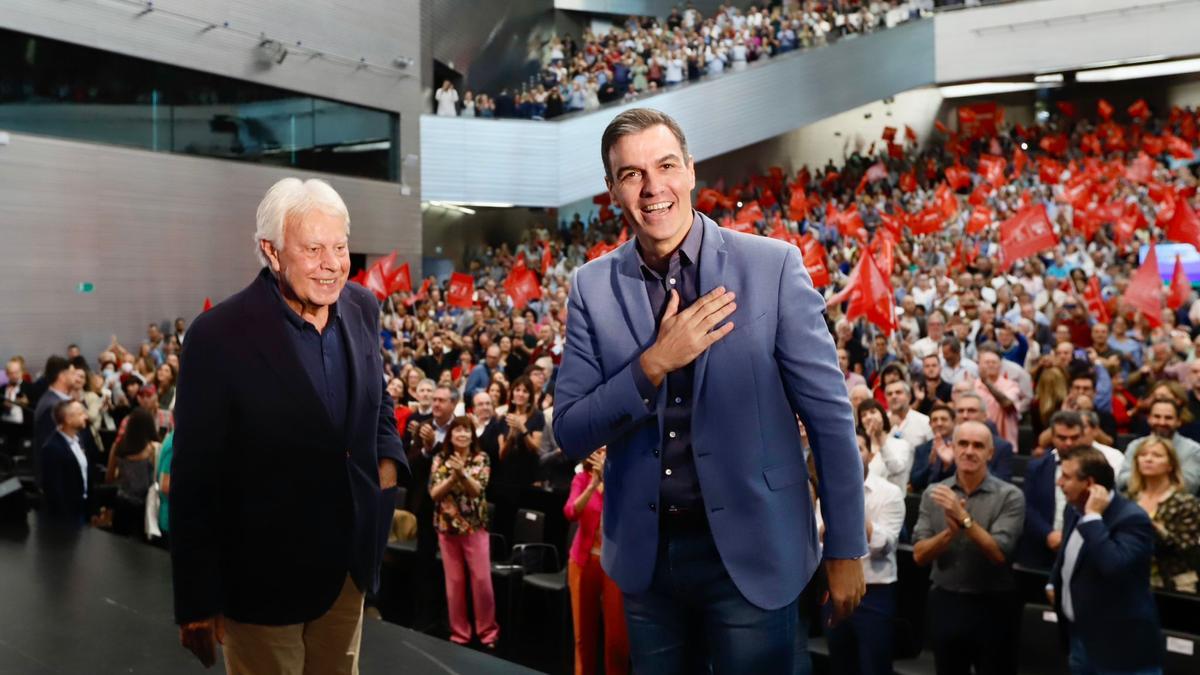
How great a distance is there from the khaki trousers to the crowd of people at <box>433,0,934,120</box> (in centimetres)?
2212

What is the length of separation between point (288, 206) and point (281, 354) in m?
0.32

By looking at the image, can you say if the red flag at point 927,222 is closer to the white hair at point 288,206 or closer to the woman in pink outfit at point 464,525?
the woman in pink outfit at point 464,525

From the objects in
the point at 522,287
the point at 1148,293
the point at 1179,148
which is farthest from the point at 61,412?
the point at 1179,148

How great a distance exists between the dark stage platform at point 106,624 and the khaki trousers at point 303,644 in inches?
49.7

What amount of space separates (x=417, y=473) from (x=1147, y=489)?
16.0ft

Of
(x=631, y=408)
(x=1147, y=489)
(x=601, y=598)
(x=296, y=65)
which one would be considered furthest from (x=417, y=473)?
(x=296, y=65)

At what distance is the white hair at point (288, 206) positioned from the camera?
8.04 ft

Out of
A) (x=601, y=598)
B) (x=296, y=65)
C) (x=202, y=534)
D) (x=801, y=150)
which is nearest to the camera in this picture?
(x=202, y=534)

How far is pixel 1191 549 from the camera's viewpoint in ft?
16.3

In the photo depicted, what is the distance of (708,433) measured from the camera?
1993mm

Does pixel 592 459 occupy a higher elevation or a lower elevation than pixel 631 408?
lower

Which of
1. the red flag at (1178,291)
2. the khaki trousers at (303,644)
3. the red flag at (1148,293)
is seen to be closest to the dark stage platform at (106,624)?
the khaki trousers at (303,644)

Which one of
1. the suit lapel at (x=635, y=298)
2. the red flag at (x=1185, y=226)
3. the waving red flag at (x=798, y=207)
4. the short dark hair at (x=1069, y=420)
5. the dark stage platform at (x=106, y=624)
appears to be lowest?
the dark stage platform at (x=106, y=624)

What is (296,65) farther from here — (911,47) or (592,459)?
(592,459)
